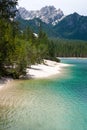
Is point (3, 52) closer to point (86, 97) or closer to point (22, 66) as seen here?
point (22, 66)

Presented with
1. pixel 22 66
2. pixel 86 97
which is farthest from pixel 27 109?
pixel 22 66

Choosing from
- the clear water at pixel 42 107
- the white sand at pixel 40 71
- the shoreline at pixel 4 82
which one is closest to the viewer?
the clear water at pixel 42 107

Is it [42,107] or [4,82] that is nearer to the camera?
[42,107]

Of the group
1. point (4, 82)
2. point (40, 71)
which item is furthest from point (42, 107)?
point (40, 71)

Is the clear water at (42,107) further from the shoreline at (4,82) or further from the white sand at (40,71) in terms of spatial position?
the white sand at (40,71)

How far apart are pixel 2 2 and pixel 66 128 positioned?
2147 cm

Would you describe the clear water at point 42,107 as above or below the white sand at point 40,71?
above

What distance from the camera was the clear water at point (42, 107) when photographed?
31062 mm

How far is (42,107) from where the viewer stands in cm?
3941

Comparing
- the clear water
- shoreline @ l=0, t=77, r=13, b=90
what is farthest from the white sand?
the clear water

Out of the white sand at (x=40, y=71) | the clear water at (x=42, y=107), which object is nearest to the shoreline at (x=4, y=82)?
the clear water at (x=42, y=107)

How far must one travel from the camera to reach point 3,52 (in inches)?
2387

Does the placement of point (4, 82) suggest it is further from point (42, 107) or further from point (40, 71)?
point (40, 71)

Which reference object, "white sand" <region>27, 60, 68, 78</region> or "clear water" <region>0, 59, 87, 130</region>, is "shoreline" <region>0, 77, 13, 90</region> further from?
"white sand" <region>27, 60, 68, 78</region>
